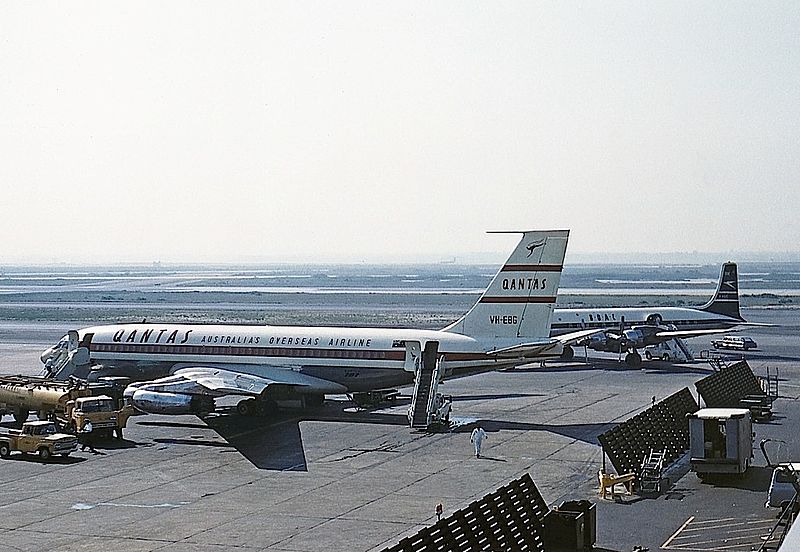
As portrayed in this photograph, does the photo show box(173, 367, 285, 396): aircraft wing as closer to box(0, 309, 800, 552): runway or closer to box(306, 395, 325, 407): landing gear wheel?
box(0, 309, 800, 552): runway

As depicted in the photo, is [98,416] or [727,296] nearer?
[98,416]

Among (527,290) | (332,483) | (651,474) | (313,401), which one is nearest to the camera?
(651,474)

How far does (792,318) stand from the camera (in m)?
129

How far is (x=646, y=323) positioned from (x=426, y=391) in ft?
119

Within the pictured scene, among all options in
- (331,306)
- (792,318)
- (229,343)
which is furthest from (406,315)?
(229,343)

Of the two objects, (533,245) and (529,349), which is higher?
(533,245)

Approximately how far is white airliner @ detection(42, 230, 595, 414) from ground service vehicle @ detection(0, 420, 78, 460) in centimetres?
641

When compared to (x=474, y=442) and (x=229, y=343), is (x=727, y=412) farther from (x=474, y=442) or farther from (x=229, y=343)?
(x=229, y=343)

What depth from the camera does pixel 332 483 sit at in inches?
1303

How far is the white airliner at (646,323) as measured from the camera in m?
74.9

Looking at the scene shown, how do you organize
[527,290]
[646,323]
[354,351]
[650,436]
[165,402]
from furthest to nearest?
1. [646,323]
2. [354,351]
3. [527,290]
4. [165,402]
5. [650,436]

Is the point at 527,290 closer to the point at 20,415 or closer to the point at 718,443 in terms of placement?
the point at 718,443

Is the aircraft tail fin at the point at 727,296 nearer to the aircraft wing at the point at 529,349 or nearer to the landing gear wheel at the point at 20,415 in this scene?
the aircraft wing at the point at 529,349

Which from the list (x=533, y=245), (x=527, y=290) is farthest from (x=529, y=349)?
(x=533, y=245)
